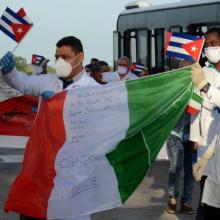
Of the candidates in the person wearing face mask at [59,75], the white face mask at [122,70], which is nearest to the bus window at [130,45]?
the white face mask at [122,70]

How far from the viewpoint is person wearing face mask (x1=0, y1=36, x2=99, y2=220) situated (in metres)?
5.39

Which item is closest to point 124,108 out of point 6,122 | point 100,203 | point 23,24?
point 100,203

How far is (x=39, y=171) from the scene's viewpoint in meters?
5.10

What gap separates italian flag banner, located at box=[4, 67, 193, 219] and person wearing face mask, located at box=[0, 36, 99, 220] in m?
0.13

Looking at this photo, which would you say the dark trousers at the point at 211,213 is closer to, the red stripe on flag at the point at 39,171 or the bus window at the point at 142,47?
the red stripe on flag at the point at 39,171

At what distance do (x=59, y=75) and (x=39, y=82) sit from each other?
7.9 inches

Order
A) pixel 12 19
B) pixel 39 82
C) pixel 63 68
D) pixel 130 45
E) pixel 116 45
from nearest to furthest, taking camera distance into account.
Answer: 1. pixel 63 68
2. pixel 39 82
3. pixel 12 19
4. pixel 130 45
5. pixel 116 45

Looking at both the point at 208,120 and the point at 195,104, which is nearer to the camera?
the point at 208,120

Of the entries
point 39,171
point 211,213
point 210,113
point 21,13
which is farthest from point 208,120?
point 21,13

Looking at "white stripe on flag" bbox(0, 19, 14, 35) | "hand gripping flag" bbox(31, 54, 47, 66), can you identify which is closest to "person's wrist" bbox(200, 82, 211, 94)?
"white stripe on flag" bbox(0, 19, 14, 35)

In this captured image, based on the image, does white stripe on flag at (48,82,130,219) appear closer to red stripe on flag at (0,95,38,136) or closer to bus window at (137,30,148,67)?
red stripe on flag at (0,95,38,136)

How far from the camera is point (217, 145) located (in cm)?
516

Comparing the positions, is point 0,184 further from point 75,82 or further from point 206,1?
point 206,1

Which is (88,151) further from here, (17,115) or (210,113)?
(17,115)
